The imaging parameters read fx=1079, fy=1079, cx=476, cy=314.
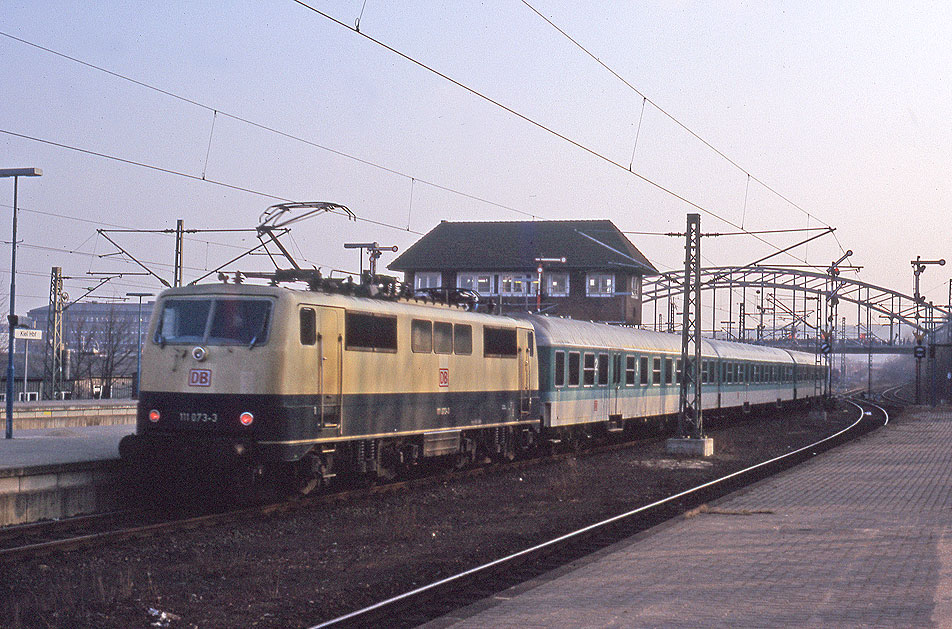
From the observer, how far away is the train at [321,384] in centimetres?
1485

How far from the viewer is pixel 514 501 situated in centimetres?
1738

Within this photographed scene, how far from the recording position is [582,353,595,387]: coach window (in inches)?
1056

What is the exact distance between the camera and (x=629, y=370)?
3050 centimetres

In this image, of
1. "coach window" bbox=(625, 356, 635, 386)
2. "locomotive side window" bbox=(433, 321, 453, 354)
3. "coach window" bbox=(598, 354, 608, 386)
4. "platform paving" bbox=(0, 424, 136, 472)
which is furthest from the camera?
"coach window" bbox=(625, 356, 635, 386)

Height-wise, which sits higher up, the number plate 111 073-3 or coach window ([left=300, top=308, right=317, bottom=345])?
coach window ([left=300, top=308, right=317, bottom=345])

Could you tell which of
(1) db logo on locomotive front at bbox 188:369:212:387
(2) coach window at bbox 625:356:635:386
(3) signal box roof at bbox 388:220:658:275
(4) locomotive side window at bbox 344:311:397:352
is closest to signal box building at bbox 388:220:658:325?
(3) signal box roof at bbox 388:220:658:275

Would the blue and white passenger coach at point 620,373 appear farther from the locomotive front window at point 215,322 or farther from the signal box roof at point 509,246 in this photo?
the signal box roof at point 509,246

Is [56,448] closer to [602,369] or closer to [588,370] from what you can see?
[588,370]

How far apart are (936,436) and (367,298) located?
25.5m

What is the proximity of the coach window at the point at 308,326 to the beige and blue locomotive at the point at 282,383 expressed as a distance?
0.06 ft

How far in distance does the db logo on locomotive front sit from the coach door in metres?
1.55

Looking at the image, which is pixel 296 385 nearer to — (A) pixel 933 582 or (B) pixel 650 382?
(A) pixel 933 582

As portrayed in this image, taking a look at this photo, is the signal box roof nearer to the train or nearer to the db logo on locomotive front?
the train

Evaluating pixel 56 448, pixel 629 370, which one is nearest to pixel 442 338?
pixel 56 448
